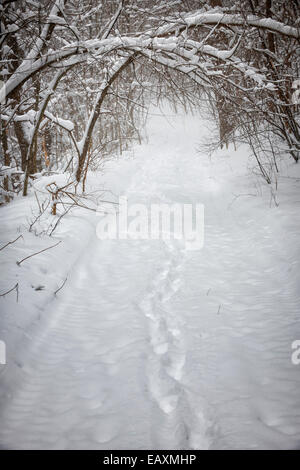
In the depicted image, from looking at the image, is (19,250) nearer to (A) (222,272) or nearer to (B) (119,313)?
(B) (119,313)

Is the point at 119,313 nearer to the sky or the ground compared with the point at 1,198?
nearer to the ground

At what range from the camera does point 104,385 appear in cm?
190

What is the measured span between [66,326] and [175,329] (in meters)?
1.17

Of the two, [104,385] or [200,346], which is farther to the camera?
[200,346]

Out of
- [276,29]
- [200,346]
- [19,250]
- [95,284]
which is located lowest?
[200,346]

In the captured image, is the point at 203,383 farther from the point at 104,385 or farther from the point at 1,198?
the point at 1,198

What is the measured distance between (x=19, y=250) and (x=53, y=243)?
1.73 ft

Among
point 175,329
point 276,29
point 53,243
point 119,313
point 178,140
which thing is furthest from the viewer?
point 178,140

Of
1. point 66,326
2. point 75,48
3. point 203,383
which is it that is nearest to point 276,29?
point 75,48

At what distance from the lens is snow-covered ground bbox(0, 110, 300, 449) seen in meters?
1.58

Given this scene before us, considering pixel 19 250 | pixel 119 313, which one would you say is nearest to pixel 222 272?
pixel 119 313

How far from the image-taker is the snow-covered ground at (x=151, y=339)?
1579mm

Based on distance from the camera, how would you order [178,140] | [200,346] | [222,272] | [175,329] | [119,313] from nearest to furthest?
1. [200,346]
2. [175,329]
3. [119,313]
4. [222,272]
5. [178,140]

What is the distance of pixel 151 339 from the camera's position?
232 centimetres
